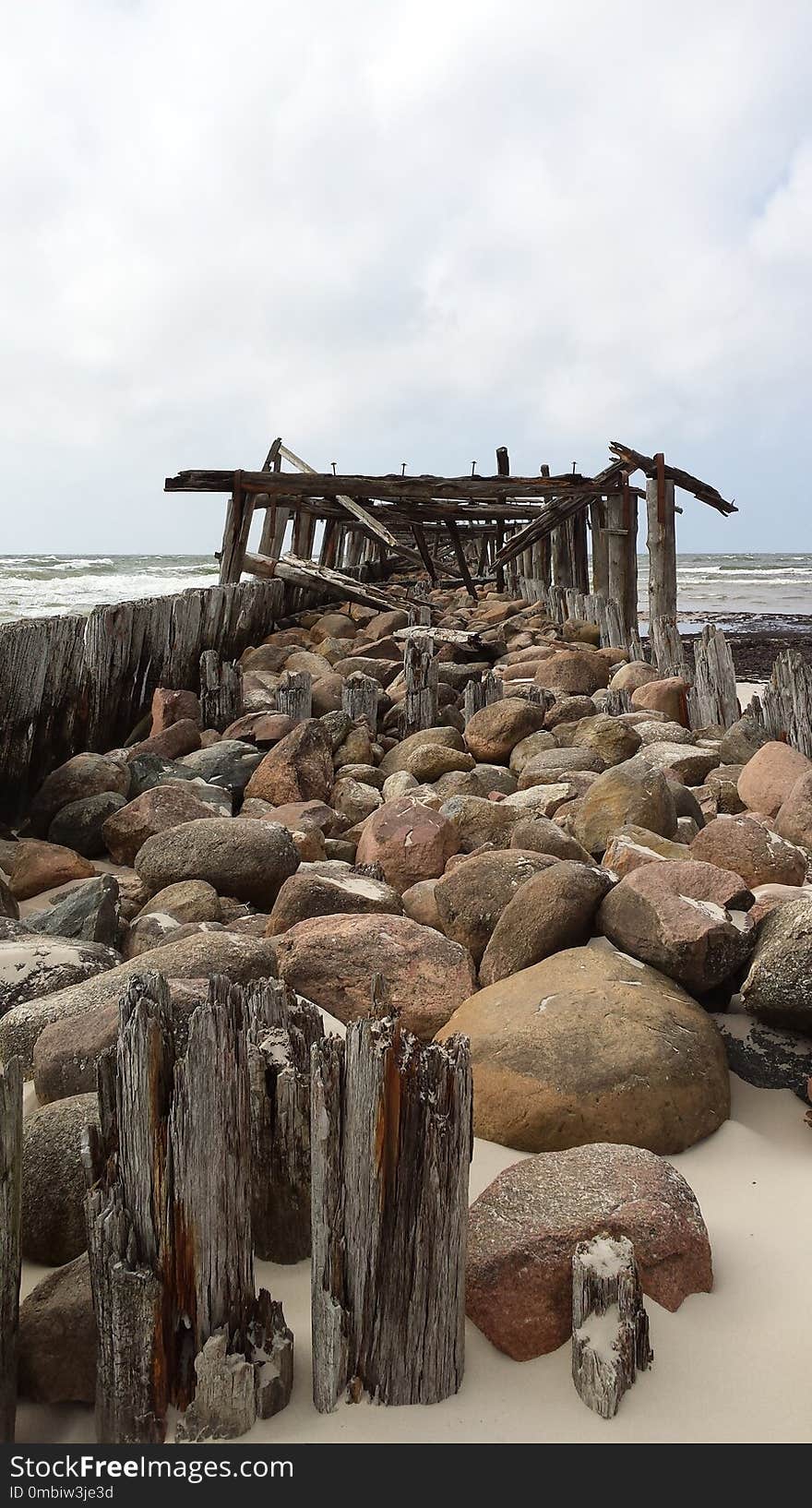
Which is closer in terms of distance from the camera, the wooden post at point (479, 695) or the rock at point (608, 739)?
the rock at point (608, 739)

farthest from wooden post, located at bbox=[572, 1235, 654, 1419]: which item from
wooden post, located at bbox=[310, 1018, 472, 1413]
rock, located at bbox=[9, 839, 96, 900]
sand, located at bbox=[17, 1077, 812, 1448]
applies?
rock, located at bbox=[9, 839, 96, 900]

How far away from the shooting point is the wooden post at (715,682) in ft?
23.8

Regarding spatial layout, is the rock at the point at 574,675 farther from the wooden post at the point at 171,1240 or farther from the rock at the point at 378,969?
the wooden post at the point at 171,1240

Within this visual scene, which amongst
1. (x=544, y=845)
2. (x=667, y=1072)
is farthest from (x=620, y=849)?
(x=667, y=1072)

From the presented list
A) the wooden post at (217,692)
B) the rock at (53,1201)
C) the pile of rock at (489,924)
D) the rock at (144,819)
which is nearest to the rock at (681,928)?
the pile of rock at (489,924)

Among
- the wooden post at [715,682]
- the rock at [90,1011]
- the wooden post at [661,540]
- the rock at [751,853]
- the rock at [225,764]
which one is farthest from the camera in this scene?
the wooden post at [661,540]

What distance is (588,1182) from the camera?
211 centimetres

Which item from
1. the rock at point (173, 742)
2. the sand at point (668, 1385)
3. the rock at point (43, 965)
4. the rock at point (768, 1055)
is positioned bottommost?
the sand at point (668, 1385)

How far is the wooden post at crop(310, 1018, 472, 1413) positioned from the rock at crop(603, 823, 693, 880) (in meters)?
2.06

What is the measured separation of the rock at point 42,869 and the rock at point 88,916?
2.37ft

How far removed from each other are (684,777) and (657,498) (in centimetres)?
558

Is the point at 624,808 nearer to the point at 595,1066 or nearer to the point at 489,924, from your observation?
the point at 489,924

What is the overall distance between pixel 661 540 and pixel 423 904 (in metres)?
7.85

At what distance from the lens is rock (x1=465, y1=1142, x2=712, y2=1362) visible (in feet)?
6.35
